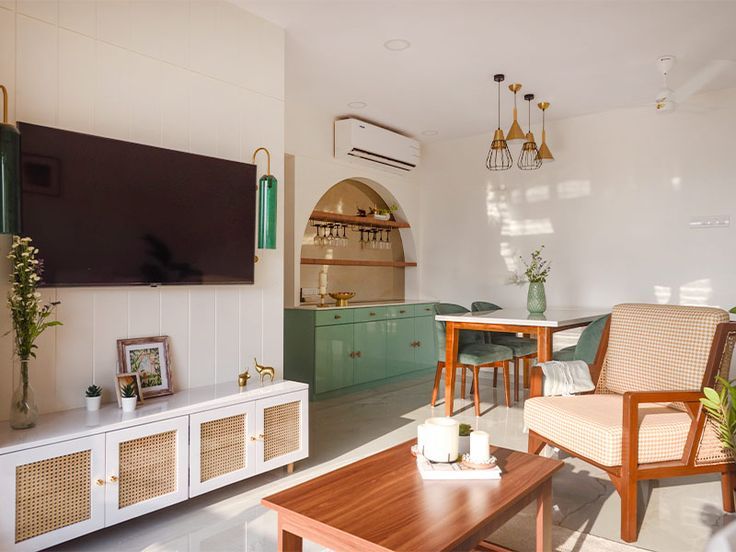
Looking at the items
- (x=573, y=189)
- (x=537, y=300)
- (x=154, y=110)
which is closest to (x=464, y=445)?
(x=154, y=110)

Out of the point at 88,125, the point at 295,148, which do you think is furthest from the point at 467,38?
the point at 88,125

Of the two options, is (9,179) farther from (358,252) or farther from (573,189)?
(573,189)

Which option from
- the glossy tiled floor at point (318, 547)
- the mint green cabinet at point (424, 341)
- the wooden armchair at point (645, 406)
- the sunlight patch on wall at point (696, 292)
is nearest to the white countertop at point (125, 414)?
the glossy tiled floor at point (318, 547)

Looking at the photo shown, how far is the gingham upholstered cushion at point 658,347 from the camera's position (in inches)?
107

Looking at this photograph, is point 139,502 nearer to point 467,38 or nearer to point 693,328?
point 693,328

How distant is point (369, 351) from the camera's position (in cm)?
532

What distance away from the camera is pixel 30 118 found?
93.9 inches

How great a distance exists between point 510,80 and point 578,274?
7.03ft

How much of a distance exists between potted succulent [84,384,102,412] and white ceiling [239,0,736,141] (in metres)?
2.31

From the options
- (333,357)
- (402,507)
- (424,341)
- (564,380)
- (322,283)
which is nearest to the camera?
(402,507)

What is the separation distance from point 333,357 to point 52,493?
2.99 meters

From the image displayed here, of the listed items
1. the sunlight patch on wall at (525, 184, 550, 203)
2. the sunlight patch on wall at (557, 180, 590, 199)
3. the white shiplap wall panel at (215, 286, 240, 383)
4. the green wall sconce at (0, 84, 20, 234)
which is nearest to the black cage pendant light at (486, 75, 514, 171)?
the sunlight patch on wall at (525, 184, 550, 203)

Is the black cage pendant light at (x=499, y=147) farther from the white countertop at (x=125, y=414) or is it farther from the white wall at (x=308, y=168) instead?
the white countertop at (x=125, y=414)

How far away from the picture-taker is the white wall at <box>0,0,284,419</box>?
2.42m
